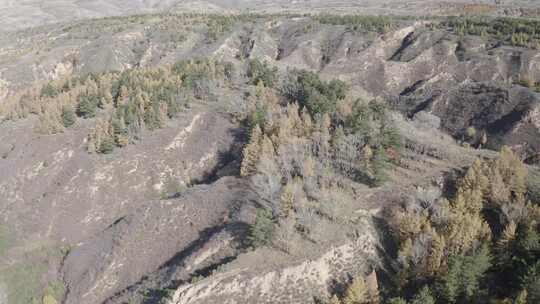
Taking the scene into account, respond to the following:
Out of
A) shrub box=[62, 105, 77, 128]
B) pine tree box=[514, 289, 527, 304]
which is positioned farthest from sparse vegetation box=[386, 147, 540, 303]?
shrub box=[62, 105, 77, 128]

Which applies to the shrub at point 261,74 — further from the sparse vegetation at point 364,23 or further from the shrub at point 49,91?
the sparse vegetation at point 364,23

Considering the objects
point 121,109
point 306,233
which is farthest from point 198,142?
point 306,233

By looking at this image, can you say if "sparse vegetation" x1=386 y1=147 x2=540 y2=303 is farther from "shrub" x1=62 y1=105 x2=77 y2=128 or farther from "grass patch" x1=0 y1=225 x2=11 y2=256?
"shrub" x1=62 y1=105 x2=77 y2=128

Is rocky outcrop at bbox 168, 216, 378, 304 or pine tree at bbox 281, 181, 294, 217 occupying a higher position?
pine tree at bbox 281, 181, 294, 217

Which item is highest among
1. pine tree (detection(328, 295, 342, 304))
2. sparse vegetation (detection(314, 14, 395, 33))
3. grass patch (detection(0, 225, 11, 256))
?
sparse vegetation (detection(314, 14, 395, 33))

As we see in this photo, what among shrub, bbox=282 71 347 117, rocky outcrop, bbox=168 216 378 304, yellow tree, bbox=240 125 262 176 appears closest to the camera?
rocky outcrop, bbox=168 216 378 304

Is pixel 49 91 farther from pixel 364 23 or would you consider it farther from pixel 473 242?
pixel 364 23

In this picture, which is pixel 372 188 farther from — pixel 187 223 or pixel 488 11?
pixel 488 11

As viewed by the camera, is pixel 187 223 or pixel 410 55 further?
pixel 410 55
